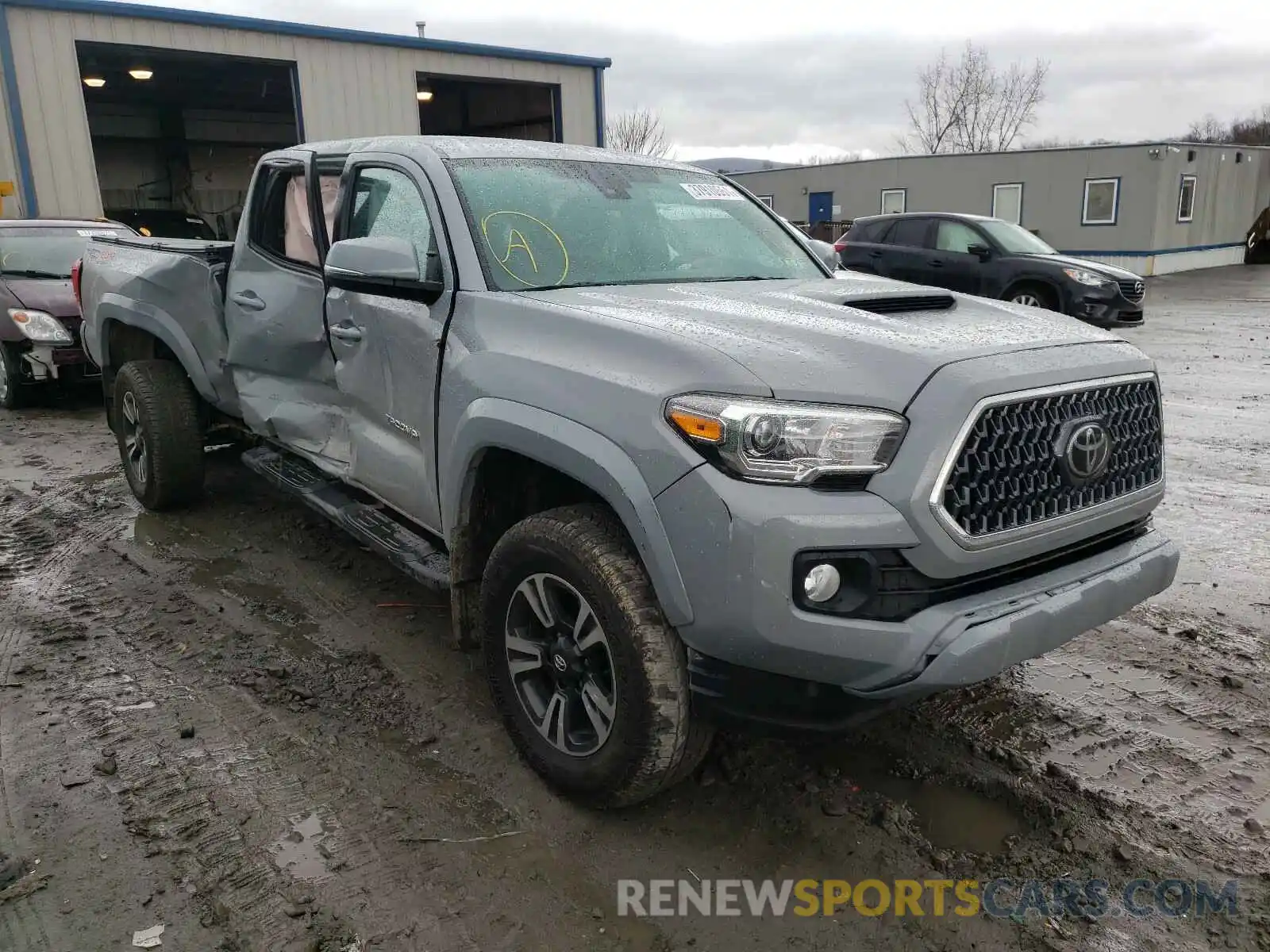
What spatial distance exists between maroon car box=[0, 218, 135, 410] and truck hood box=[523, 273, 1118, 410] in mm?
7184

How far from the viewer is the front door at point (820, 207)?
96.6 ft

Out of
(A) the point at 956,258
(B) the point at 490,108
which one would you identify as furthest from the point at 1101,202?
(B) the point at 490,108

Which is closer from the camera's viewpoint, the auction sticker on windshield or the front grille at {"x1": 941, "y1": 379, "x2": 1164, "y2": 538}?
the front grille at {"x1": 941, "y1": 379, "x2": 1164, "y2": 538}

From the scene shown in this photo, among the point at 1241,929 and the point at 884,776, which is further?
the point at 884,776

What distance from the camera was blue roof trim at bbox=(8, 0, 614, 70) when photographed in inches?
518

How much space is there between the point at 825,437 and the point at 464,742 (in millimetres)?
1713

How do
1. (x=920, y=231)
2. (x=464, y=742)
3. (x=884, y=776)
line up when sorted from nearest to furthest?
(x=884, y=776)
(x=464, y=742)
(x=920, y=231)

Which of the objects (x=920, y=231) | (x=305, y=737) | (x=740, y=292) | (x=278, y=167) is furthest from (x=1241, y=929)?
(x=920, y=231)

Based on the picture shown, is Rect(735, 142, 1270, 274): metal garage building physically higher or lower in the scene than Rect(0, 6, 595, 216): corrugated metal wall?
lower

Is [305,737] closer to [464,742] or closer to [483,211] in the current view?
[464,742]

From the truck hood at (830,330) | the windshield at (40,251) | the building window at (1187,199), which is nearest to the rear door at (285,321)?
the truck hood at (830,330)

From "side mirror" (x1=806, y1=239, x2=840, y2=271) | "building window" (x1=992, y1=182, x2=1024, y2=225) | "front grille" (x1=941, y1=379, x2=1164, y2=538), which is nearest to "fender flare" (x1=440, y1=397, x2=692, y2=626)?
"front grille" (x1=941, y1=379, x2=1164, y2=538)

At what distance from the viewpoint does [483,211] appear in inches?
131

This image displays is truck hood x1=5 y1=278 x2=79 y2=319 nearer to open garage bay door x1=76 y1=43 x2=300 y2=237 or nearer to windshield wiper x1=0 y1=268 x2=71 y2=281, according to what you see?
windshield wiper x1=0 y1=268 x2=71 y2=281
